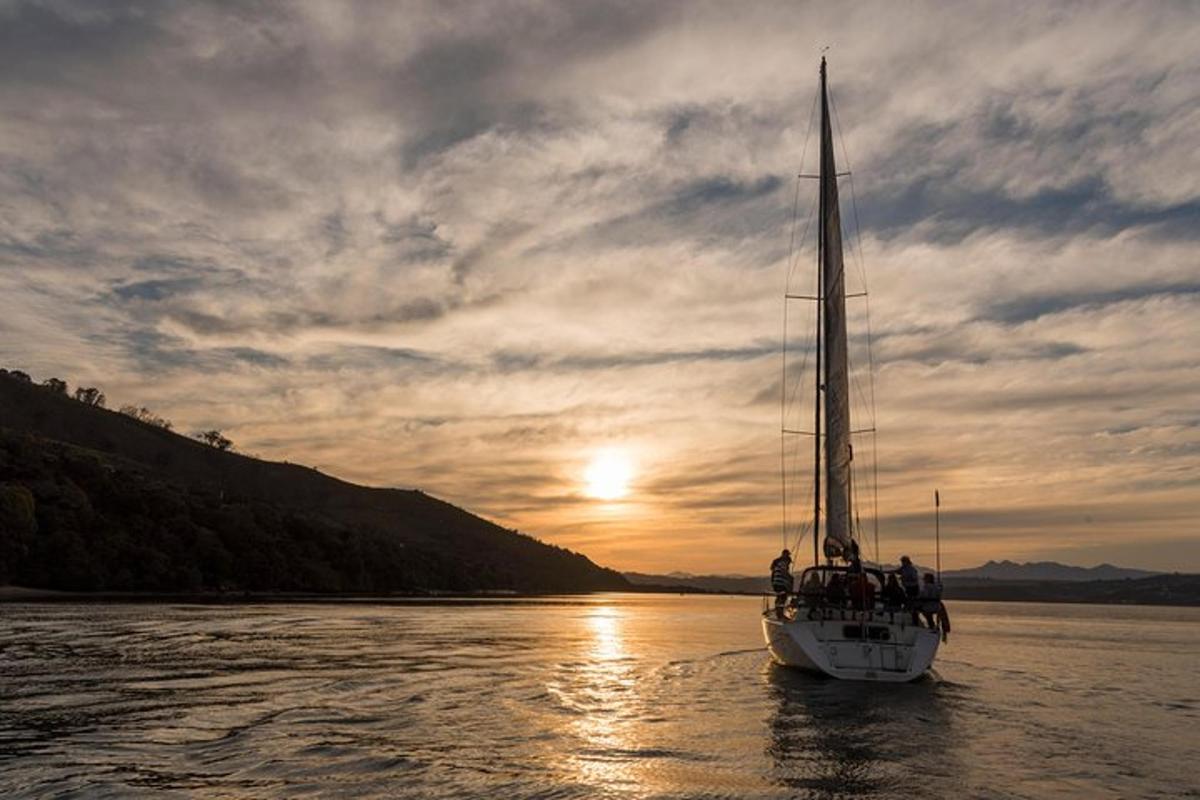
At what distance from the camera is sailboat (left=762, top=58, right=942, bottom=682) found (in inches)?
1293

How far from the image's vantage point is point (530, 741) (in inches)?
893

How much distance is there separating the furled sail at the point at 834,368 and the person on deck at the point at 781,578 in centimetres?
178

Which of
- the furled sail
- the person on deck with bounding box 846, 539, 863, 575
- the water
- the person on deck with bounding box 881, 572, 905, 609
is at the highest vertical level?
the furled sail

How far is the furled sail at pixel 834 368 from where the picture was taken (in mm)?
40125

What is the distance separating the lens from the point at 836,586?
36438 mm

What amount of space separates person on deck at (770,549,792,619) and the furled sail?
1.78m

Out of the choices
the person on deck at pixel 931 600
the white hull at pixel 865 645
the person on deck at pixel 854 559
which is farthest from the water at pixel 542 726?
the person on deck at pixel 854 559

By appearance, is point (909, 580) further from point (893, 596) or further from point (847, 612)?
point (847, 612)

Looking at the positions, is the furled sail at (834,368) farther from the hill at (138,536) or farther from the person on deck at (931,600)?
the hill at (138,536)

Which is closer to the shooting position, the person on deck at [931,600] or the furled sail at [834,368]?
the person on deck at [931,600]

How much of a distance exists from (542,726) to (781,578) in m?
16.7

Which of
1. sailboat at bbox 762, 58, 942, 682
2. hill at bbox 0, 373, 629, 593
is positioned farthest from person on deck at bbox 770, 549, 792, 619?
hill at bbox 0, 373, 629, 593

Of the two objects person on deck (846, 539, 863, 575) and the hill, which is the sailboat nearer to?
person on deck (846, 539, 863, 575)

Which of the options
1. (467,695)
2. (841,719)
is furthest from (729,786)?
(467,695)
